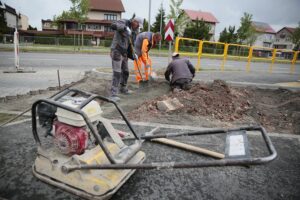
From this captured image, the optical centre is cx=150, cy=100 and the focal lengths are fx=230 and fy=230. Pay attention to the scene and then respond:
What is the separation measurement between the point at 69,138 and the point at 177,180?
1.24 m

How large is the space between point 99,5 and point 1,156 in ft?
164

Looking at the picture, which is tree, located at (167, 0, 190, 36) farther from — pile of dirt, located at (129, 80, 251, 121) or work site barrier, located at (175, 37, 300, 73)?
pile of dirt, located at (129, 80, 251, 121)

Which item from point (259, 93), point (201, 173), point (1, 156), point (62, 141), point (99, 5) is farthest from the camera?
point (99, 5)

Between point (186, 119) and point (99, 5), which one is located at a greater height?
point (99, 5)

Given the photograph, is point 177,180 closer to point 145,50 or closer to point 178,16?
point 145,50

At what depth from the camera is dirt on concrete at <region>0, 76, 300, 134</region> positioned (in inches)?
179

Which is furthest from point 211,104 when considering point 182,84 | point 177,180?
point 177,180

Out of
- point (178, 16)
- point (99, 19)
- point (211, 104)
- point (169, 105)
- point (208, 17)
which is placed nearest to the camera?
point (169, 105)

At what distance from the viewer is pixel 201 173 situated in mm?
2697

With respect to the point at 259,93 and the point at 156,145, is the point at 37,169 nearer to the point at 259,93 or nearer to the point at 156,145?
the point at 156,145

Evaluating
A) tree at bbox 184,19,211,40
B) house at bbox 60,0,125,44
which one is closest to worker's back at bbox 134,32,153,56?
tree at bbox 184,19,211,40

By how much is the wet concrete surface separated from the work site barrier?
5.92m

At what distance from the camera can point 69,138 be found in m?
2.24

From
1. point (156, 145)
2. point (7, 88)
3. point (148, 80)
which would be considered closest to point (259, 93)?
point (148, 80)
